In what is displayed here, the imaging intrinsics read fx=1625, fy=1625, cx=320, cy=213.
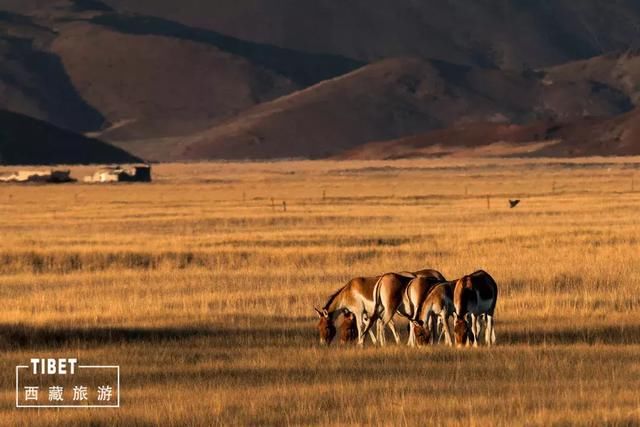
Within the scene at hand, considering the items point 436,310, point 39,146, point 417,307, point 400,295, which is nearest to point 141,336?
point 400,295

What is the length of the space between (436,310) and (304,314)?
220 inches

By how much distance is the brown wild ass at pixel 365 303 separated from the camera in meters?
20.4

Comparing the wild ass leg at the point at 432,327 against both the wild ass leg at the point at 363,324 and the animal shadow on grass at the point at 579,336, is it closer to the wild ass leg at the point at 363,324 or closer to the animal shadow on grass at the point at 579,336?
the wild ass leg at the point at 363,324

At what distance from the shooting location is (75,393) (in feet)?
54.3

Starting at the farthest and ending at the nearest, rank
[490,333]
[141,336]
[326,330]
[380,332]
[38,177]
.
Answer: [38,177] < [141,336] < [490,333] < [326,330] < [380,332]

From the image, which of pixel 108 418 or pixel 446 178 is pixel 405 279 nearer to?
pixel 108 418

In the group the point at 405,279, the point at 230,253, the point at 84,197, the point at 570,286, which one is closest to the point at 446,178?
the point at 84,197

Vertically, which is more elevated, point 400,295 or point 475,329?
point 400,295

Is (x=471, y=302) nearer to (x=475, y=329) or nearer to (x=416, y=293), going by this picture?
(x=416, y=293)

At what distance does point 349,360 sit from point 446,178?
103 metres

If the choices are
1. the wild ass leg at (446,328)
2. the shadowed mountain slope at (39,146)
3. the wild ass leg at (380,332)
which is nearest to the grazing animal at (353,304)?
the wild ass leg at (380,332)

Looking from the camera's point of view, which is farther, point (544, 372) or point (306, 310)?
point (306, 310)

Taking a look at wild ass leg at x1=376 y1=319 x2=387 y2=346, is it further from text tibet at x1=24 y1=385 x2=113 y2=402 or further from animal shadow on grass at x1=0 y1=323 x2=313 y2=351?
text tibet at x1=24 y1=385 x2=113 y2=402

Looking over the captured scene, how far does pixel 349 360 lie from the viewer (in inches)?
754
